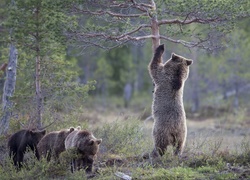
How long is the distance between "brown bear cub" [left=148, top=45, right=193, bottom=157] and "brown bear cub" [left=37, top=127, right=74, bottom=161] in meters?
2.17

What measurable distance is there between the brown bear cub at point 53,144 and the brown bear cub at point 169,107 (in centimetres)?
217

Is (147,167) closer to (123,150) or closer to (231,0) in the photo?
(123,150)

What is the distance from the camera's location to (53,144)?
12836 millimetres

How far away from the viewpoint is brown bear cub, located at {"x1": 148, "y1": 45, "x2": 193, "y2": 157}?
1266 cm

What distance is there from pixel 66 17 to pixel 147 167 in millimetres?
4436

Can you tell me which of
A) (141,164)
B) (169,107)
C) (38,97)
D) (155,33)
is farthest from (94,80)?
(141,164)

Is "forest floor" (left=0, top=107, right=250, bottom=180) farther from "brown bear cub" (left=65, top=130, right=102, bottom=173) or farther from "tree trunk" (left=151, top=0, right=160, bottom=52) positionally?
"tree trunk" (left=151, top=0, right=160, bottom=52)

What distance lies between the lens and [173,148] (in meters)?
12.6

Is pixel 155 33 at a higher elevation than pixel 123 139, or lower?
higher

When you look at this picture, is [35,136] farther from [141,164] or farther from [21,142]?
[141,164]

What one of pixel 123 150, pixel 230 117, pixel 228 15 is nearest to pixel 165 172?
pixel 123 150

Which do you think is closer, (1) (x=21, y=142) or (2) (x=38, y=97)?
(1) (x=21, y=142)

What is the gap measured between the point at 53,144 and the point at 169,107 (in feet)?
9.82

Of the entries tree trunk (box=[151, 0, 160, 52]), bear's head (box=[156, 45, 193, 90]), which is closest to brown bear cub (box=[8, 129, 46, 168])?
bear's head (box=[156, 45, 193, 90])
